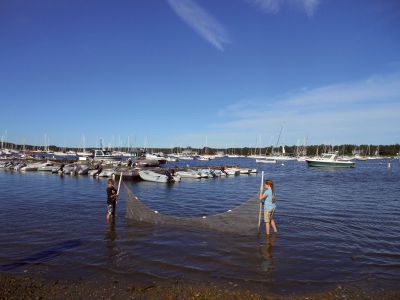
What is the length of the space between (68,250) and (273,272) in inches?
269

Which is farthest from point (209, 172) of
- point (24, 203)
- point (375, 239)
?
point (375, 239)

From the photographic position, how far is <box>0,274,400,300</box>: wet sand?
778 cm

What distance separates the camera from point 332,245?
12.8 meters

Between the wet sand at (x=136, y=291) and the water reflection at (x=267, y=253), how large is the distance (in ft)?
6.29

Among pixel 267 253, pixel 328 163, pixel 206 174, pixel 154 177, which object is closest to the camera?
pixel 267 253

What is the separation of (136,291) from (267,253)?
507 cm

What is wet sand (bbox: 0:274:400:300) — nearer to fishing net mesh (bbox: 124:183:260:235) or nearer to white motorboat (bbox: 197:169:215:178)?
fishing net mesh (bbox: 124:183:260:235)

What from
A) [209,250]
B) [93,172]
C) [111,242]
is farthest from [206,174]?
[209,250]

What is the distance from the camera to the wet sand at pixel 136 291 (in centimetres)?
778

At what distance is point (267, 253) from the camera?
11461 millimetres

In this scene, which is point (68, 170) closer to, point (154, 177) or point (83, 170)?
point (83, 170)

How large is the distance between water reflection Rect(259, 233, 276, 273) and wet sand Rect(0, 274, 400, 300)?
6.29 ft

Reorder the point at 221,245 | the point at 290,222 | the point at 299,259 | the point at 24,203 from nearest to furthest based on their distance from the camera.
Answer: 1. the point at 299,259
2. the point at 221,245
3. the point at 290,222
4. the point at 24,203

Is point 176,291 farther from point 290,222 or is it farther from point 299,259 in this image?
point 290,222
